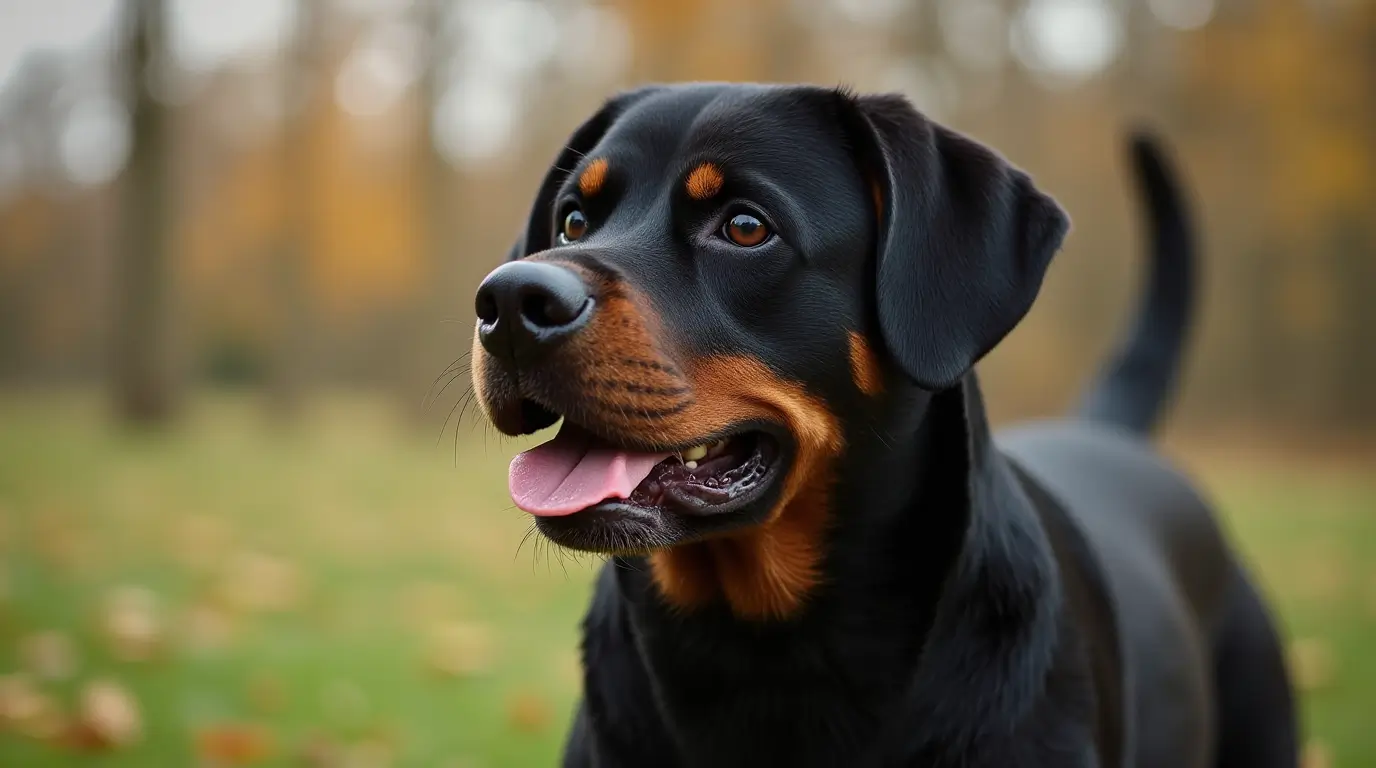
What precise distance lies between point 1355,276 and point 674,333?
77.0ft

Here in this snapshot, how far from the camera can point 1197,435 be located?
21891 mm

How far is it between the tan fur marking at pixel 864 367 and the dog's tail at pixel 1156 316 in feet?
7.29

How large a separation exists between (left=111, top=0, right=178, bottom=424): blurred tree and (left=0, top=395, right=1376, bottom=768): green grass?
6.75 feet

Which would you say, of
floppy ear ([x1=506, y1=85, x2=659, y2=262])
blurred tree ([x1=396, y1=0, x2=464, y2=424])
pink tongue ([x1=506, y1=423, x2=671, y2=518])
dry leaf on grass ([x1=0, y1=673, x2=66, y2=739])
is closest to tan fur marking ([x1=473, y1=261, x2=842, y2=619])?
pink tongue ([x1=506, y1=423, x2=671, y2=518])

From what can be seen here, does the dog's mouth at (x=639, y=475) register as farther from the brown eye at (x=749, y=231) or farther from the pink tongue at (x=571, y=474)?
the brown eye at (x=749, y=231)

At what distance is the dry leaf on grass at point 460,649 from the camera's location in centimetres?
511

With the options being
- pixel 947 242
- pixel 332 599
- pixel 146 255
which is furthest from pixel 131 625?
pixel 146 255

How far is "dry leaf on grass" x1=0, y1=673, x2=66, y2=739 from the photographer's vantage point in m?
3.77

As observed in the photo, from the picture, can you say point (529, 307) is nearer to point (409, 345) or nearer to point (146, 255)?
point (146, 255)

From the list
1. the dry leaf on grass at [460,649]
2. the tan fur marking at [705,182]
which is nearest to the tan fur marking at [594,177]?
the tan fur marking at [705,182]

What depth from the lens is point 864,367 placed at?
7.79 ft

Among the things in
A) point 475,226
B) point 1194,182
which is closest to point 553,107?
point 475,226

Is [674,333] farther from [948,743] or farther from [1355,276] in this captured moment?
[1355,276]

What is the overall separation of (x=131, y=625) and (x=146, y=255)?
1120cm
